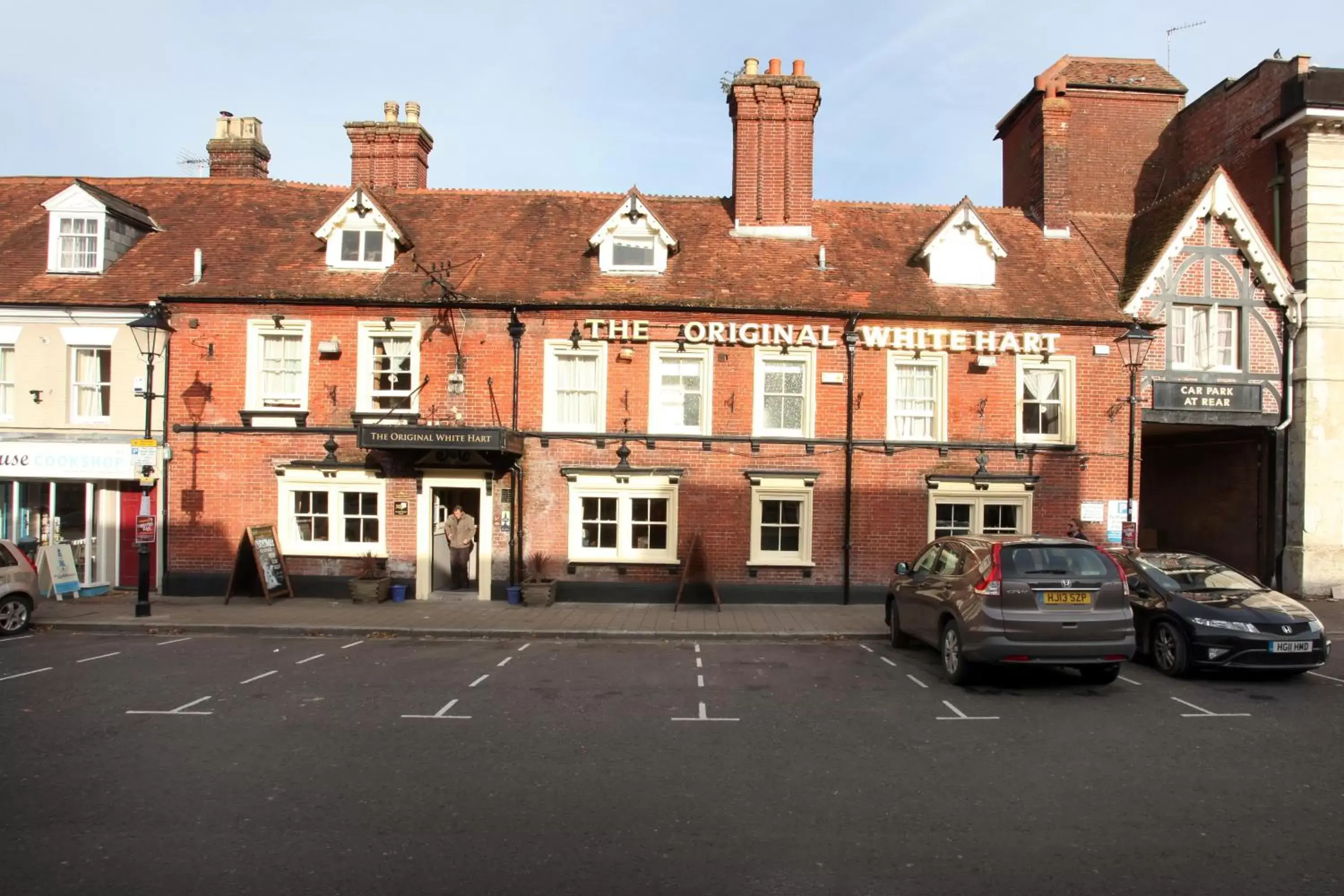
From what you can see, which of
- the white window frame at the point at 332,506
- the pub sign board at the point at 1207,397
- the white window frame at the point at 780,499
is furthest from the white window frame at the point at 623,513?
the pub sign board at the point at 1207,397

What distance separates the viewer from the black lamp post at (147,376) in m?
13.9

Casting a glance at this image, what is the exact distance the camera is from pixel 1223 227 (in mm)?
17531

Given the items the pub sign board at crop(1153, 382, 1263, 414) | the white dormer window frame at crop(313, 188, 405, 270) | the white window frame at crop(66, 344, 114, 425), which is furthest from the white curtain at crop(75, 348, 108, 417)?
the pub sign board at crop(1153, 382, 1263, 414)

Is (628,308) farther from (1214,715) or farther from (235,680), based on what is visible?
(1214,715)

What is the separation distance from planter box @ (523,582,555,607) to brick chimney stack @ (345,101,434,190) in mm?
11026

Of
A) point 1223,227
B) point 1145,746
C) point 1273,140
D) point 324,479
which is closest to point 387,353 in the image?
point 324,479

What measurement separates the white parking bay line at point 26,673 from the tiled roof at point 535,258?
27.3 ft

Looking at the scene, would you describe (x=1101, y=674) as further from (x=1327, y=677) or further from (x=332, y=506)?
(x=332, y=506)

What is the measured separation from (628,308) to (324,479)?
691cm

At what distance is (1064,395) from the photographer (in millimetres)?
16719

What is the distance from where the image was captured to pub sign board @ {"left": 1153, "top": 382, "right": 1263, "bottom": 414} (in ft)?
56.3

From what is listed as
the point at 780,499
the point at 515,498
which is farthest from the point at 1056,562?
the point at 515,498

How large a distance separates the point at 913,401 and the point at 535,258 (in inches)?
335

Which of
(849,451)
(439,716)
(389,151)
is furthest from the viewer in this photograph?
(389,151)
